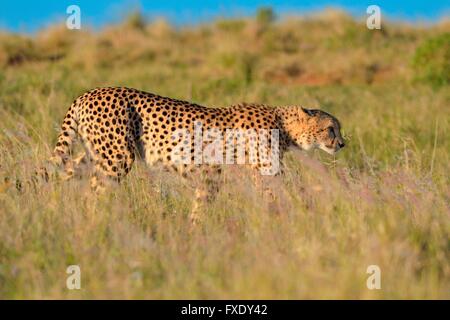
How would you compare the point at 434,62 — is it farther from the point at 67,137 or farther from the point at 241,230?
the point at 241,230

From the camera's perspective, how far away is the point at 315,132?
5469 millimetres

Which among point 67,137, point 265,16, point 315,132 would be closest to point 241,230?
point 315,132

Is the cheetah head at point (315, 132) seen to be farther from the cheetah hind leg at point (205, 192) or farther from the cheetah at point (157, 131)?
the cheetah hind leg at point (205, 192)

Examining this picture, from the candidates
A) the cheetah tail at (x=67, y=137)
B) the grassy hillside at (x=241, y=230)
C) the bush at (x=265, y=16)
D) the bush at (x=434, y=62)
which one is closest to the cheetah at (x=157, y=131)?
the cheetah tail at (x=67, y=137)

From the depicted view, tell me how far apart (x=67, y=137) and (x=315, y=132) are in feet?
5.26

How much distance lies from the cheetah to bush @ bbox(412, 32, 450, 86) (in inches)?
284

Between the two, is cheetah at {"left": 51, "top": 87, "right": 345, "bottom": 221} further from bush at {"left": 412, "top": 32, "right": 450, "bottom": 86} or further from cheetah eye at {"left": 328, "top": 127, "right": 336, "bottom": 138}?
bush at {"left": 412, "top": 32, "right": 450, "bottom": 86}

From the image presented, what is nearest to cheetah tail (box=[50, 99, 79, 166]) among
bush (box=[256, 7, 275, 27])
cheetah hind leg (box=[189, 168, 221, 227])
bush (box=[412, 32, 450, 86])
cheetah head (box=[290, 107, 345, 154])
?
cheetah hind leg (box=[189, 168, 221, 227])

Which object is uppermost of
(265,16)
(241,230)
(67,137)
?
(265,16)

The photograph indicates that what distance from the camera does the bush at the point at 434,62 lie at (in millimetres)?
12213

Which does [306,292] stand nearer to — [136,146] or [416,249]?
[416,249]

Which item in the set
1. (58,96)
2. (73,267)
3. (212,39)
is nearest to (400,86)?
(58,96)
